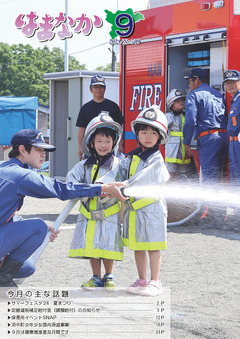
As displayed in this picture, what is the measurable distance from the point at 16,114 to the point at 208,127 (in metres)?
11.2

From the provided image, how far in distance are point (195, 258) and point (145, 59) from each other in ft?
13.2

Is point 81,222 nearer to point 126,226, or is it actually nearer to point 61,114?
point 126,226

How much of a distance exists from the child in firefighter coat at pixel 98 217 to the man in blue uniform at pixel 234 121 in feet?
10.1

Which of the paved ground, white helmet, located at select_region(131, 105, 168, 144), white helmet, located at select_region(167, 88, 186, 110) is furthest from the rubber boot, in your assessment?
white helmet, located at select_region(167, 88, 186, 110)

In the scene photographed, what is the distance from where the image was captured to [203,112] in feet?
24.8

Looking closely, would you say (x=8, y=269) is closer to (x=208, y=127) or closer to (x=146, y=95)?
(x=208, y=127)

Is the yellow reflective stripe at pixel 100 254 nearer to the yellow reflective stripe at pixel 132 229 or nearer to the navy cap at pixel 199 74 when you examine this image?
the yellow reflective stripe at pixel 132 229

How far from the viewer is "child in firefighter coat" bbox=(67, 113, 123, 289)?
428 cm

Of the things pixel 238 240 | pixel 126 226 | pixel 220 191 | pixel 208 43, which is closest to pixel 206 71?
pixel 208 43

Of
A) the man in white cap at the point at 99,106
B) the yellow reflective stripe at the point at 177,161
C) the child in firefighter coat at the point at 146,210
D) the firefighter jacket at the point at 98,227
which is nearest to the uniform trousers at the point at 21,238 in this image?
the firefighter jacket at the point at 98,227

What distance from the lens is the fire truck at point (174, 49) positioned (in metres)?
7.66

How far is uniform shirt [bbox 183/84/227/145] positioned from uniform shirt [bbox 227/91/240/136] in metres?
0.25

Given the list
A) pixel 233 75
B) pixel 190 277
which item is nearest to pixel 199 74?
pixel 233 75

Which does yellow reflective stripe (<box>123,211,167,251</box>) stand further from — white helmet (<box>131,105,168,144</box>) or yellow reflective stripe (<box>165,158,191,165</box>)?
yellow reflective stripe (<box>165,158,191,165</box>)
